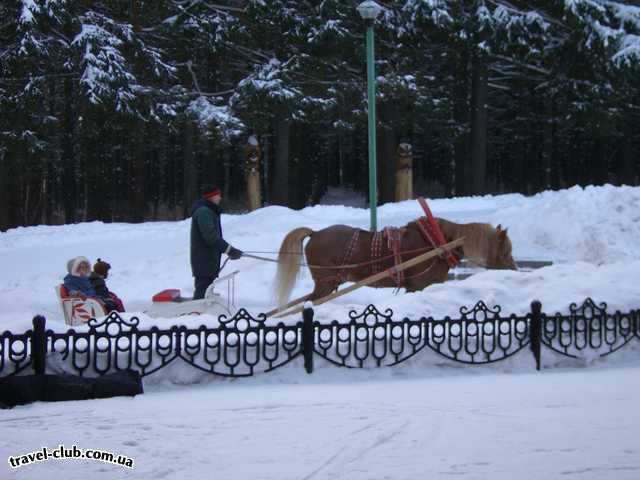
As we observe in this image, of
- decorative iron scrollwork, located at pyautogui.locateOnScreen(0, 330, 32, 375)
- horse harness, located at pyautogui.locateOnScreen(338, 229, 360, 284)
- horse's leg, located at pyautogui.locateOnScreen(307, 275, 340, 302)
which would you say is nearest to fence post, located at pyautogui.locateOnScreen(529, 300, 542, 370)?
horse harness, located at pyautogui.locateOnScreen(338, 229, 360, 284)

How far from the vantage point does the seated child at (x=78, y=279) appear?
10047 millimetres

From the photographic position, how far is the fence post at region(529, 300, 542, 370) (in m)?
8.58

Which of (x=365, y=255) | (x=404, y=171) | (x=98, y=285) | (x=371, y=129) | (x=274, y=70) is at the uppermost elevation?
(x=274, y=70)

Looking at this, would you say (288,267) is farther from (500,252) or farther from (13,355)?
(13,355)

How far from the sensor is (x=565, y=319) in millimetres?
8766

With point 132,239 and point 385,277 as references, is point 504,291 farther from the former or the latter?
point 132,239

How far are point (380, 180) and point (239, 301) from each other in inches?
591

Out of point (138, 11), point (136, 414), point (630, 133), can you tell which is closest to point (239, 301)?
point (136, 414)

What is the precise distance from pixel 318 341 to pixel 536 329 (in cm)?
235

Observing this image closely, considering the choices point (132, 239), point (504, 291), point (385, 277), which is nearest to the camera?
point (504, 291)

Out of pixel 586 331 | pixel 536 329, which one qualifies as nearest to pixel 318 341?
pixel 536 329

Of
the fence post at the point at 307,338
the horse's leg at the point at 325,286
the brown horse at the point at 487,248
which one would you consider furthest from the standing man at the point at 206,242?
the brown horse at the point at 487,248

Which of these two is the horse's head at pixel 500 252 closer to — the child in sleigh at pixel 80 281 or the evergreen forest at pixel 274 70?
the child in sleigh at pixel 80 281

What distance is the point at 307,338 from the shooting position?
805 cm
